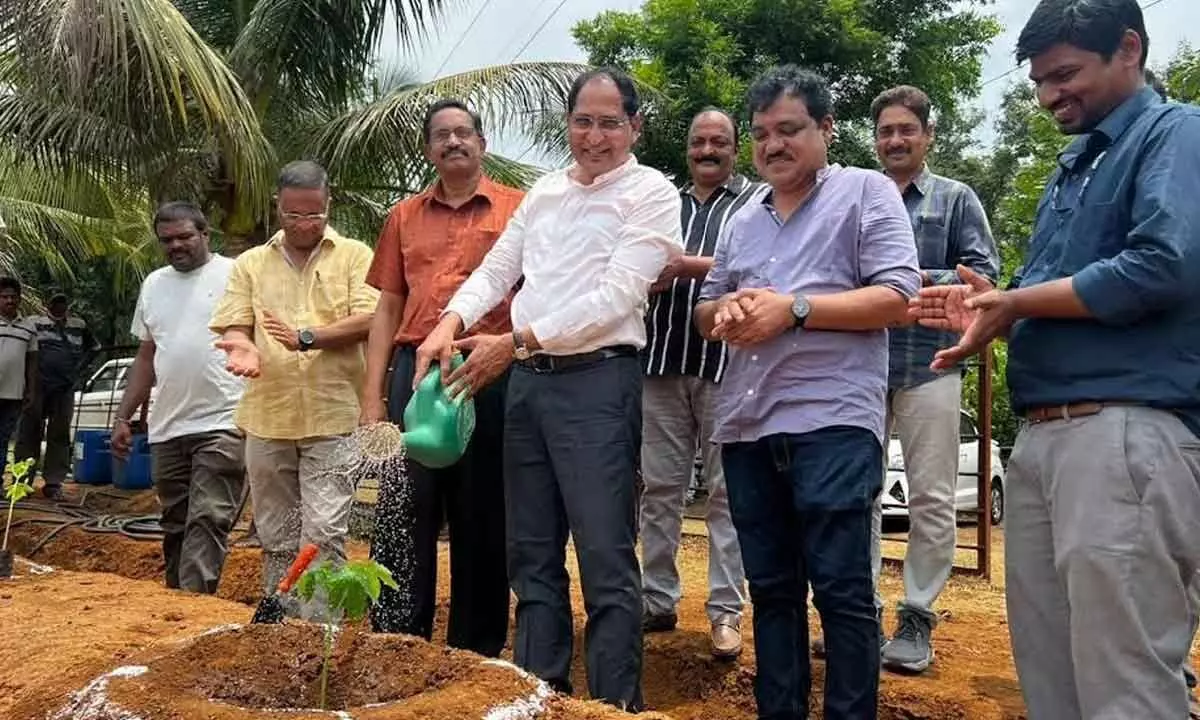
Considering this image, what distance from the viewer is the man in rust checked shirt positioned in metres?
3.79

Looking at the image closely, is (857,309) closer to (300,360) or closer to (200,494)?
(300,360)

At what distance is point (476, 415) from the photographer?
12.2 ft

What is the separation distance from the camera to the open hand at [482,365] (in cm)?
319

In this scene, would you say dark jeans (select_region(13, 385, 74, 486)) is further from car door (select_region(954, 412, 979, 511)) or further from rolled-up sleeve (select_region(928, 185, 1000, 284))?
rolled-up sleeve (select_region(928, 185, 1000, 284))

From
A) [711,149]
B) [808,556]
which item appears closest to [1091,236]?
[808,556]

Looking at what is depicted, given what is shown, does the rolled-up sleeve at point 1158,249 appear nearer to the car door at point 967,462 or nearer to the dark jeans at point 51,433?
the car door at point 967,462

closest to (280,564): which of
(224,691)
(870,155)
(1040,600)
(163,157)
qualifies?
(224,691)

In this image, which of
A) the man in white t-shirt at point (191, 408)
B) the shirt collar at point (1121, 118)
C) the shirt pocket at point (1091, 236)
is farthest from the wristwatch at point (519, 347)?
the man in white t-shirt at point (191, 408)

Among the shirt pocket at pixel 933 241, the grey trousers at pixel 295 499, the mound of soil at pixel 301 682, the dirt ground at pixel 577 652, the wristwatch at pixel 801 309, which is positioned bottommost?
the dirt ground at pixel 577 652

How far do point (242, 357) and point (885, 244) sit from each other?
7.86 feet

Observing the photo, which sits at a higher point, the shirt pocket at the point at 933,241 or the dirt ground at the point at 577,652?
the shirt pocket at the point at 933,241

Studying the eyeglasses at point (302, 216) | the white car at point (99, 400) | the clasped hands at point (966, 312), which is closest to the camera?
the clasped hands at point (966, 312)

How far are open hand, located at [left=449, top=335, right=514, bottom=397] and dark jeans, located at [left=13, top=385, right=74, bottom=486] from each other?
8810mm

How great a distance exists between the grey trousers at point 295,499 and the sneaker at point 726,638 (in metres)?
1.42
